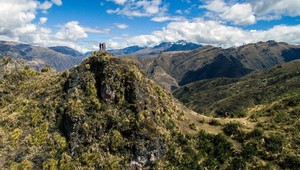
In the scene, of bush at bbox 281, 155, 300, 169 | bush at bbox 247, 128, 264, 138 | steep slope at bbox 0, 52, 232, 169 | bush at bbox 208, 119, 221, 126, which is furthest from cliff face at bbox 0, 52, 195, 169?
bush at bbox 281, 155, 300, 169

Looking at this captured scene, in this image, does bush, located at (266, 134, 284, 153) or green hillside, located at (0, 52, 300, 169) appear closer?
green hillside, located at (0, 52, 300, 169)

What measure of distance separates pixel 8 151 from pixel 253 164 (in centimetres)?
5883

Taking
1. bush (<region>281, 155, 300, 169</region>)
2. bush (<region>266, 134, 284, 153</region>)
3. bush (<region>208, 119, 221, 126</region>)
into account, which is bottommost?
bush (<region>281, 155, 300, 169</region>)

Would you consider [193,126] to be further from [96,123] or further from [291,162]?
[96,123]

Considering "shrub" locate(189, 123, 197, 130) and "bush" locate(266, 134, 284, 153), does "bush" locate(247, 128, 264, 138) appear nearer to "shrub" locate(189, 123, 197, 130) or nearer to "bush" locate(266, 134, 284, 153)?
"bush" locate(266, 134, 284, 153)

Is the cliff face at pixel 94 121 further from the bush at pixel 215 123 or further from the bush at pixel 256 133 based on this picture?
the bush at pixel 256 133

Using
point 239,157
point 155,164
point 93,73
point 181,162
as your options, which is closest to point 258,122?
point 239,157

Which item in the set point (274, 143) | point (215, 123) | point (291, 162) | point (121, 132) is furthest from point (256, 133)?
point (121, 132)

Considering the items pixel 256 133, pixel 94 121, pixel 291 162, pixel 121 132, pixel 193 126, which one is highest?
pixel 94 121

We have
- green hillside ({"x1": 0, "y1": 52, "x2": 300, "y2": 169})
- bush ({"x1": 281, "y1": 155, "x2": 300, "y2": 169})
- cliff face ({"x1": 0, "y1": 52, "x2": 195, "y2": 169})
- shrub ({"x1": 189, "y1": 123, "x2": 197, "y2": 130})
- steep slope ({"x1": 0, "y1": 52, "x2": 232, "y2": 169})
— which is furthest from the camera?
shrub ({"x1": 189, "y1": 123, "x2": 197, "y2": 130})

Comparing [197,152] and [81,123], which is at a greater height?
[81,123]

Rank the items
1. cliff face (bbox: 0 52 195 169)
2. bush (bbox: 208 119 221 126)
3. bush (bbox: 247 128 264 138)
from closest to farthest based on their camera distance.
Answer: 1. cliff face (bbox: 0 52 195 169)
2. bush (bbox: 247 128 264 138)
3. bush (bbox: 208 119 221 126)

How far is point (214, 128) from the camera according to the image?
8919 cm

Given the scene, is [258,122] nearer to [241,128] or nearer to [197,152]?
[241,128]
